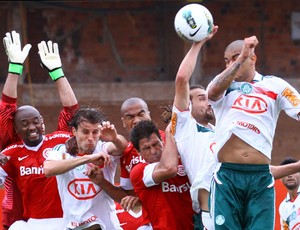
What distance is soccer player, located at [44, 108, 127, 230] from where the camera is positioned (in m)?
9.09

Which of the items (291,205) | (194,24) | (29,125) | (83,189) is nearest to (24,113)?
(29,125)

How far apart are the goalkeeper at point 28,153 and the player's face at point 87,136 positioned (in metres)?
0.75

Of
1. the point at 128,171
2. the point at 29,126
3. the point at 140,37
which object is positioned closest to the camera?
the point at 128,171

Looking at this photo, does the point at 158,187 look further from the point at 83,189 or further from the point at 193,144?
the point at 83,189

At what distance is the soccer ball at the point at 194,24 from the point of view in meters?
8.52

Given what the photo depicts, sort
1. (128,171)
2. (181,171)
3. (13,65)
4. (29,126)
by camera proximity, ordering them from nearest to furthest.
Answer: (181,171) → (128,171) → (29,126) → (13,65)

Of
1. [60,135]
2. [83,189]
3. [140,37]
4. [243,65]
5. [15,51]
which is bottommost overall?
[83,189]

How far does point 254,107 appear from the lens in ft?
27.8

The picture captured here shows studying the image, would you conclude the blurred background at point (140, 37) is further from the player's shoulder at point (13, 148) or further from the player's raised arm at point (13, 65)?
the player's shoulder at point (13, 148)

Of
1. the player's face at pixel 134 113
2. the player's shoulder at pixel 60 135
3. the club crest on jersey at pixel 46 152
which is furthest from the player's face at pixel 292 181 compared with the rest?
the club crest on jersey at pixel 46 152

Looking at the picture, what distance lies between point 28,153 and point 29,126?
268 mm

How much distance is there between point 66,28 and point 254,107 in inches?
378

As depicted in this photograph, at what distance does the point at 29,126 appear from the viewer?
9.77 m

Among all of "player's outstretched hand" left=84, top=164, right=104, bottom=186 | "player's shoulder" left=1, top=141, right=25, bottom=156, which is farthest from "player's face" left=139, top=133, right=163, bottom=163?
"player's shoulder" left=1, top=141, right=25, bottom=156
